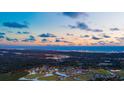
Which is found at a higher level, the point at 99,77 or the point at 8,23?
the point at 8,23

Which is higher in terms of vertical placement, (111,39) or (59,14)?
(59,14)

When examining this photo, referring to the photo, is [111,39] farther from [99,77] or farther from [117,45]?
[99,77]
